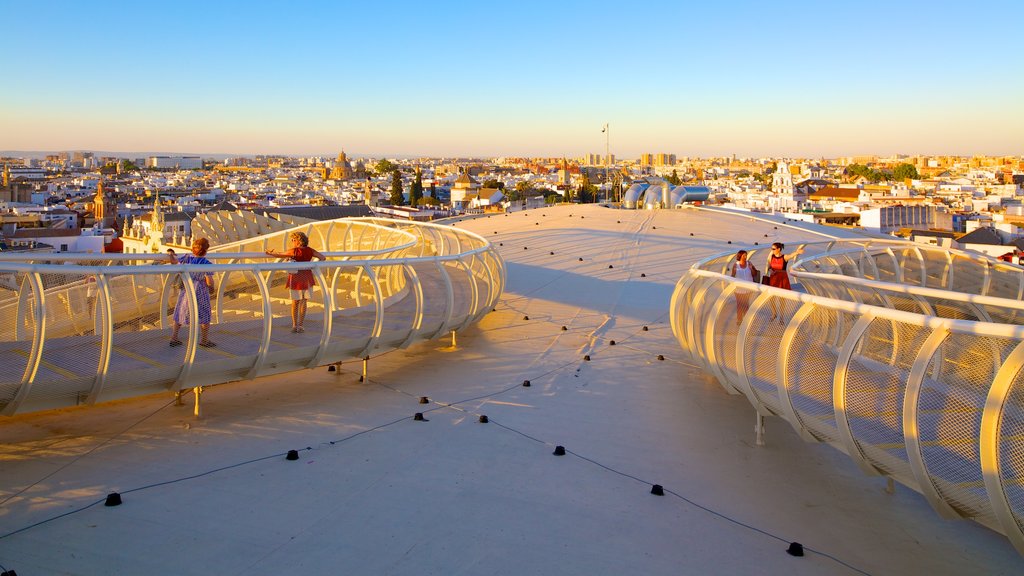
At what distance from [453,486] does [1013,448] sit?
435 centimetres

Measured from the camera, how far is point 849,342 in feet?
19.0

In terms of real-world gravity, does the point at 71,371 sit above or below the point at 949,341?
below

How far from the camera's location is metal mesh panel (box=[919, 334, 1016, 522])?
505 cm

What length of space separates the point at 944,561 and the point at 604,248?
16.3 metres

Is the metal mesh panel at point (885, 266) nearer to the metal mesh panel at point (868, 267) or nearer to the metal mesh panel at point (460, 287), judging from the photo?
the metal mesh panel at point (868, 267)

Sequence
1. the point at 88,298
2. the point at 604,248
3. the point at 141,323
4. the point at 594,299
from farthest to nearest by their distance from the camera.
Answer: the point at 604,248
the point at 594,299
the point at 141,323
the point at 88,298

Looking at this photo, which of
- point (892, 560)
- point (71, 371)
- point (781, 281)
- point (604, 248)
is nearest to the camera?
point (892, 560)

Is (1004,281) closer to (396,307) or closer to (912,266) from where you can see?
(912,266)

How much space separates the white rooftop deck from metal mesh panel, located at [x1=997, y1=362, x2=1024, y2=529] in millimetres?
1272

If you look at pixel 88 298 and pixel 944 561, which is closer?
pixel 944 561

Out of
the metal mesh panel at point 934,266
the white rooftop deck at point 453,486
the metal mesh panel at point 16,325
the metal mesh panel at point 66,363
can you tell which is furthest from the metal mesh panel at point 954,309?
the metal mesh panel at point 16,325

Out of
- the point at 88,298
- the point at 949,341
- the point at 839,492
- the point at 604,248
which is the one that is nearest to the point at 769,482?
the point at 839,492

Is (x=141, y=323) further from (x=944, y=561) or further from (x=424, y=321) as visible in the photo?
(x=944, y=561)

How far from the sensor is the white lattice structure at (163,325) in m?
6.84
